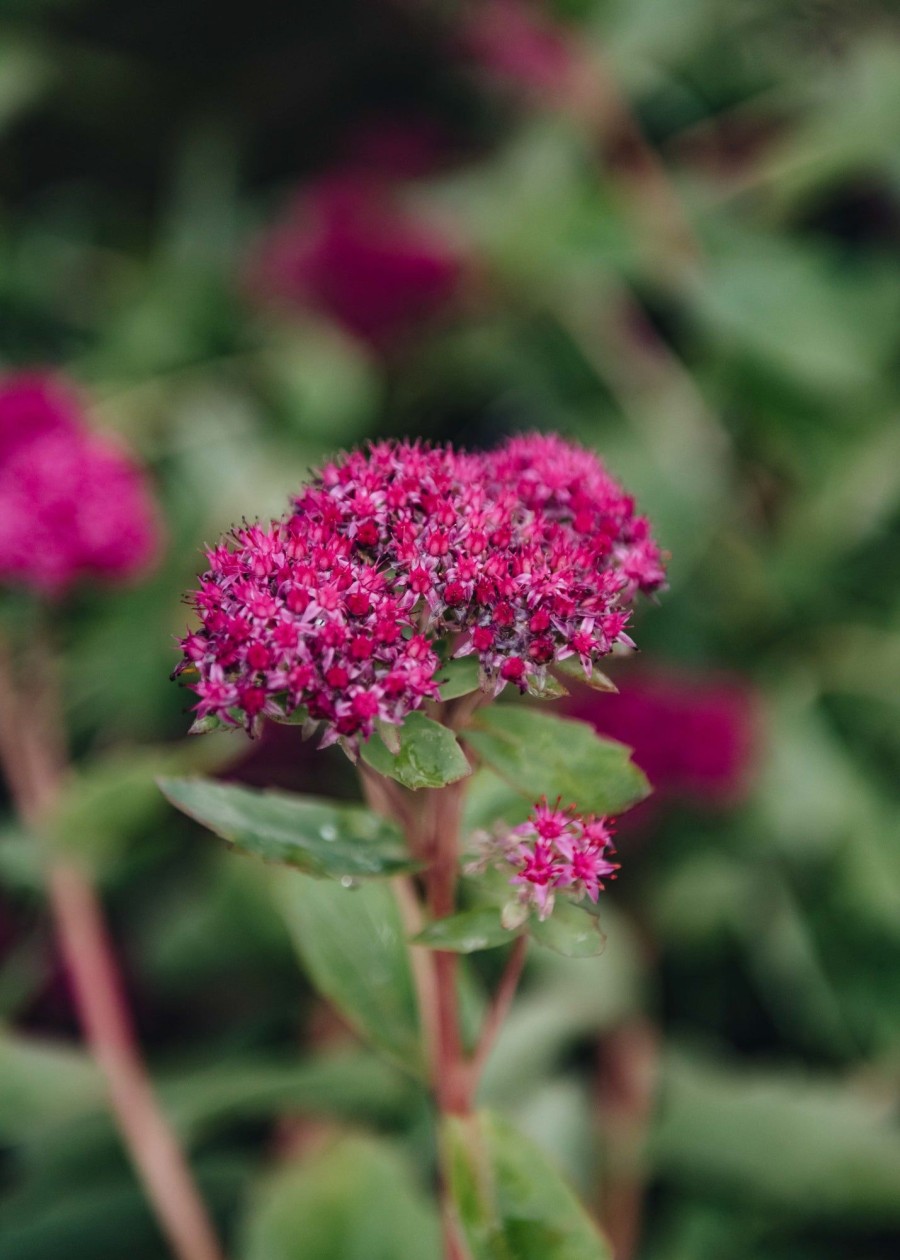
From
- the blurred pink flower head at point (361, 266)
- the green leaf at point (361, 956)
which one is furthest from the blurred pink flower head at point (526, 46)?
the green leaf at point (361, 956)

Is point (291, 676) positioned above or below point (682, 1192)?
above

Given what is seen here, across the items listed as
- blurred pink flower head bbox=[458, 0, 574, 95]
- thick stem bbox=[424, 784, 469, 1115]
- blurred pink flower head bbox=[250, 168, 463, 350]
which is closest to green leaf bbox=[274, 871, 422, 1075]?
thick stem bbox=[424, 784, 469, 1115]

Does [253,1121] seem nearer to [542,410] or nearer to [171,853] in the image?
[171,853]

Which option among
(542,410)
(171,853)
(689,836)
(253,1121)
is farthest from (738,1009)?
(542,410)

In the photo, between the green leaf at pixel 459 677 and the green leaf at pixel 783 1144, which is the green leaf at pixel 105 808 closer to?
the green leaf at pixel 459 677

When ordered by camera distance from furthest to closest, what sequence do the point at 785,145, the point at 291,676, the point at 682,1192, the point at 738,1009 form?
1. the point at 785,145
2. the point at 738,1009
3. the point at 682,1192
4. the point at 291,676

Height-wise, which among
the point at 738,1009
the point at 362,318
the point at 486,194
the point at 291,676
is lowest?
the point at 738,1009

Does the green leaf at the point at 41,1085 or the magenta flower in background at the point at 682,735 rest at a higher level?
the magenta flower in background at the point at 682,735

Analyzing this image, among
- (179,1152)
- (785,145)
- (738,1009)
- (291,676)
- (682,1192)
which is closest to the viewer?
(291,676)
